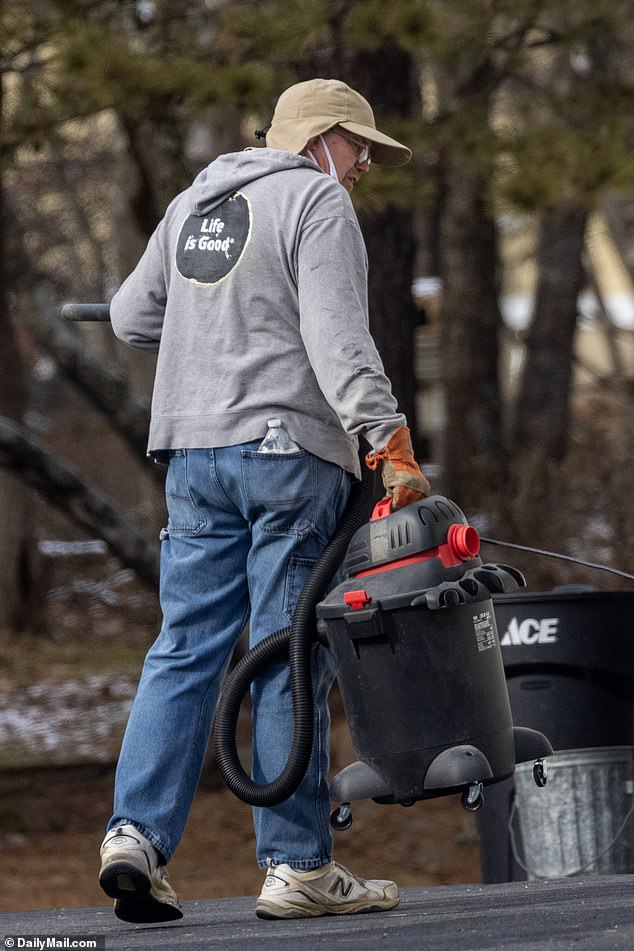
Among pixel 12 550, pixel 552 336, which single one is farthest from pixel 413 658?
pixel 552 336

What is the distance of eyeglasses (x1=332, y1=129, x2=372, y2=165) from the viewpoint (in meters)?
3.56

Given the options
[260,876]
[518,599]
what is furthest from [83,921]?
[260,876]

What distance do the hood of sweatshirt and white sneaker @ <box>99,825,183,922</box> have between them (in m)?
1.48

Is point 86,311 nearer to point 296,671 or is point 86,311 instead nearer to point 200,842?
point 296,671

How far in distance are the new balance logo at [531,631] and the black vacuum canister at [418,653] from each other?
1.21 meters

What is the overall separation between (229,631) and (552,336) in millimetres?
9179

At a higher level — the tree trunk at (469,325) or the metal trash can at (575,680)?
the tree trunk at (469,325)

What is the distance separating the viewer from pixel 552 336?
40.3 feet

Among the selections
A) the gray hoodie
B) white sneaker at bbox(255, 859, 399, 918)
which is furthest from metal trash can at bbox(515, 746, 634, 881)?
the gray hoodie

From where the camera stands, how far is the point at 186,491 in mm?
3480

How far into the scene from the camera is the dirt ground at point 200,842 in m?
6.82

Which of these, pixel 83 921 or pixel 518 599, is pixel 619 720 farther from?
pixel 83 921

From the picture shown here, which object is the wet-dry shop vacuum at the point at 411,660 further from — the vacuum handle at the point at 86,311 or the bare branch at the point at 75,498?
the bare branch at the point at 75,498

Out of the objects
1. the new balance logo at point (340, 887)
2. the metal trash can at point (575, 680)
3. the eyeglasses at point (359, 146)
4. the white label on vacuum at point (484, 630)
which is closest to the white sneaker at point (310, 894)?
the new balance logo at point (340, 887)
